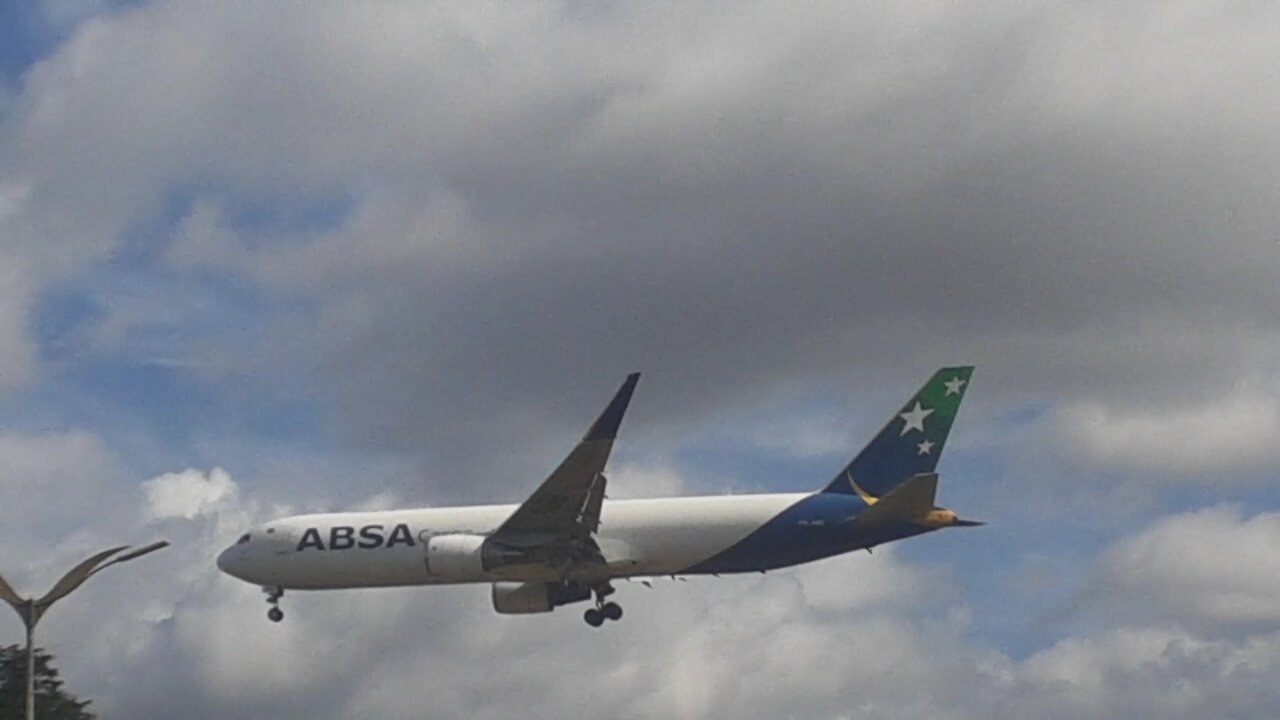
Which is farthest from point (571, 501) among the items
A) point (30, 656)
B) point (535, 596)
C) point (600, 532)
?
point (30, 656)

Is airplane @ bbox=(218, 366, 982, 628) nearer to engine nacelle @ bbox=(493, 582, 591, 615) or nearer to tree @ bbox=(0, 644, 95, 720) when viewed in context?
engine nacelle @ bbox=(493, 582, 591, 615)

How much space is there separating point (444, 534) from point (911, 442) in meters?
16.0

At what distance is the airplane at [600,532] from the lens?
59.3m

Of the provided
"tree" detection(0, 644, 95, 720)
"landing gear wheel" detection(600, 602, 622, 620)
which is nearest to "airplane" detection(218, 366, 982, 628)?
"landing gear wheel" detection(600, 602, 622, 620)

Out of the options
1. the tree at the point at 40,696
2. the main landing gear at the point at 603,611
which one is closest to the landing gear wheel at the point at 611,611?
the main landing gear at the point at 603,611

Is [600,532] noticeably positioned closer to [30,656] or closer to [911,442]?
[911,442]

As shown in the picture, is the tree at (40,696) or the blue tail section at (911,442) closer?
the tree at (40,696)

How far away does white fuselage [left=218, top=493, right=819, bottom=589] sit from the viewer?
60.6 m

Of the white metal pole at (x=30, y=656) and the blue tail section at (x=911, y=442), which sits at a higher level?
the blue tail section at (x=911, y=442)

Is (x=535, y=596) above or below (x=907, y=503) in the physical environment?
above

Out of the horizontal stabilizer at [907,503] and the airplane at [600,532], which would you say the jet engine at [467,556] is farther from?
the horizontal stabilizer at [907,503]

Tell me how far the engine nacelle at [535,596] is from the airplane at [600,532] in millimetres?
48

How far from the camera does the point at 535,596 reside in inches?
2549

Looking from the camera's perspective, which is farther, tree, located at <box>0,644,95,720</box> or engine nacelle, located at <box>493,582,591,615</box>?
engine nacelle, located at <box>493,582,591,615</box>
